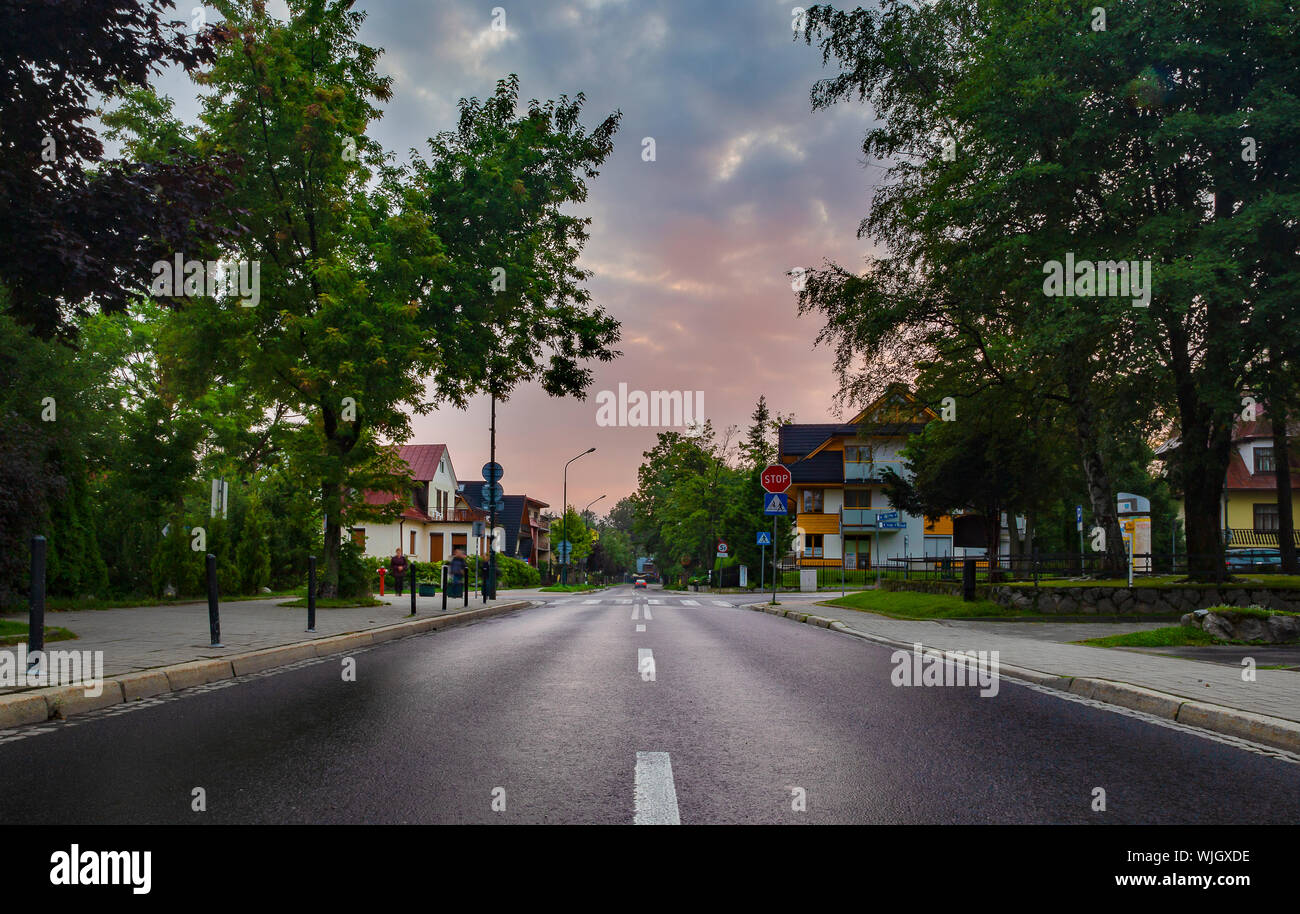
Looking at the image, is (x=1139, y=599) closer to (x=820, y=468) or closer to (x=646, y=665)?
(x=646, y=665)

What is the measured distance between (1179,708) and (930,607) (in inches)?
487

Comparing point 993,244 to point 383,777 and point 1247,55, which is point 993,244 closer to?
point 1247,55

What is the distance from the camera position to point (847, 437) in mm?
60031

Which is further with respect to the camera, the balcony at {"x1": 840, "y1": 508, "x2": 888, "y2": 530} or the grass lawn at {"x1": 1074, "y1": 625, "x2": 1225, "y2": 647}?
the balcony at {"x1": 840, "y1": 508, "x2": 888, "y2": 530}

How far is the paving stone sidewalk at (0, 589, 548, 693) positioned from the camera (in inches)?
348

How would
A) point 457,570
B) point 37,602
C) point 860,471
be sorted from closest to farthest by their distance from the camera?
point 37,602
point 457,570
point 860,471

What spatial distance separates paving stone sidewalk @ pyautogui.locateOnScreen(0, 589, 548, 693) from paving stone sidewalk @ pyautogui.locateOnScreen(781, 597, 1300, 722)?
9.22 metres

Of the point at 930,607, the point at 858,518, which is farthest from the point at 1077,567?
the point at 858,518

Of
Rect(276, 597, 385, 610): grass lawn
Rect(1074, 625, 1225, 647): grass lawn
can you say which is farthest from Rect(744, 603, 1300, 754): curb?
Rect(276, 597, 385, 610): grass lawn

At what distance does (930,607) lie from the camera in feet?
61.3

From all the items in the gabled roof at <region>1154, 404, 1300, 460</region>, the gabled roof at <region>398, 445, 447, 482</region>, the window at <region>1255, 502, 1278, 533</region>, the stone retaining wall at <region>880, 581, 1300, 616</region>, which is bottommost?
the stone retaining wall at <region>880, 581, 1300, 616</region>

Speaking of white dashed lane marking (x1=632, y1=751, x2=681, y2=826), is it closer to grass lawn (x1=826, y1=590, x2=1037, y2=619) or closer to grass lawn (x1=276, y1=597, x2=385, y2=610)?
grass lawn (x1=826, y1=590, x2=1037, y2=619)

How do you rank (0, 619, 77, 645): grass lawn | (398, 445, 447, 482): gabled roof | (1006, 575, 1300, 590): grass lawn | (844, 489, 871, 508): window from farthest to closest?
(844, 489, 871, 508): window, (398, 445, 447, 482): gabled roof, (1006, 575, 1300, 590): grass lawn, (0, 619, 77, 645): grass lawn

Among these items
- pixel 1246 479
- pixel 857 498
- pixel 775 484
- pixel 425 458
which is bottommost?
pixel 857 498
